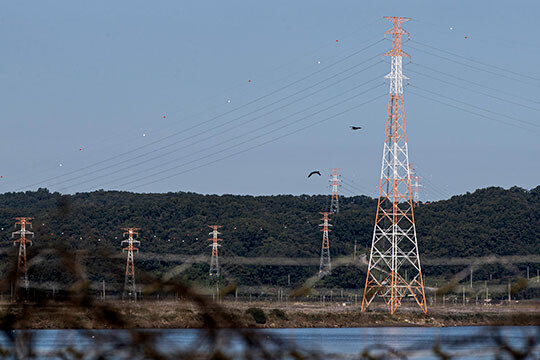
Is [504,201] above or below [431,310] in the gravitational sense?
above

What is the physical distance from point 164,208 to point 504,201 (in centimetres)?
3791

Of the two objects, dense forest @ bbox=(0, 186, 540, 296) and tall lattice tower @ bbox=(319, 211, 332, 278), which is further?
dense forest @ bbox=(0, 186, 540, 296)

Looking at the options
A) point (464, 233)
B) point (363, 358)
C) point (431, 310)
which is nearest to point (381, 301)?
point (464, 233)

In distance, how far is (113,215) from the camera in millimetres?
114375

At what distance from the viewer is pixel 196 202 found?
5074 inches

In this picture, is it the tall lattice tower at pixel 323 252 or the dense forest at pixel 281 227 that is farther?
the dense forest at pixel 281 227

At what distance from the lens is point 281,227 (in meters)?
119

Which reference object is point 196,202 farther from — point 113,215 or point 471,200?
point 471,200

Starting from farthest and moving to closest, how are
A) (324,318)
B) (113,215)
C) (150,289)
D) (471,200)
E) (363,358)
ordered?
(471,200) < (113,215) < (324,318) < (363,358) < (150,289)

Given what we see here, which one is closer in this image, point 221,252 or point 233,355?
point 233,355

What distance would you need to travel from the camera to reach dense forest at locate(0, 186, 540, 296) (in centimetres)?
9856

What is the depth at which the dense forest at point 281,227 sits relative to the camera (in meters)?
98.6

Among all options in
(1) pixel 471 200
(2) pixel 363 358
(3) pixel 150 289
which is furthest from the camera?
(1) pixel 471 200

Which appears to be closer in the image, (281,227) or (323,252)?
(323,252)
